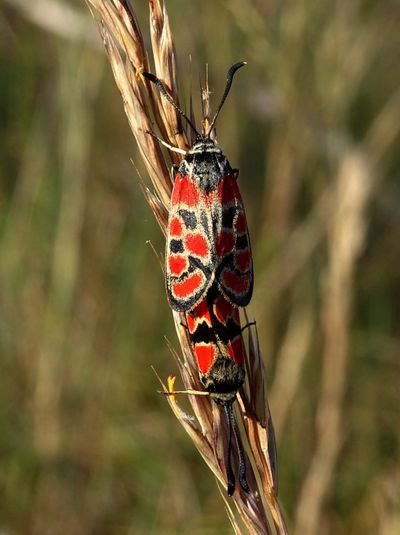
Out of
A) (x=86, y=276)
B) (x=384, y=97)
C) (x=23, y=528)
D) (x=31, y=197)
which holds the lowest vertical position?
(x=23, y=528)

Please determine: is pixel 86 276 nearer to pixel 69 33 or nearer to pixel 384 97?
pixel 69 33

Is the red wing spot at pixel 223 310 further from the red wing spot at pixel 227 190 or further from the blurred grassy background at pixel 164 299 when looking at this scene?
the blurred grassy background at pixel 164 299

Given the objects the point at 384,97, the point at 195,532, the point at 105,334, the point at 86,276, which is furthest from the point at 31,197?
the point at 384,97

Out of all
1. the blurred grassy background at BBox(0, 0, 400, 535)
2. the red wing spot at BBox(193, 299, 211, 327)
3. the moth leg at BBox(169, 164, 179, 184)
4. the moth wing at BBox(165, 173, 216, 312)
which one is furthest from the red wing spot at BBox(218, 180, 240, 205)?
the blurred grassy background at BBox(0, 0, 400, 535)

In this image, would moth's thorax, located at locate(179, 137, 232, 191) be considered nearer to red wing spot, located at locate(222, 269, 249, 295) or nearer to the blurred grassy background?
red wing spot, located at locate(222, 269, 249, 295)

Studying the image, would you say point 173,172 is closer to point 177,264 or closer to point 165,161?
point 165,161

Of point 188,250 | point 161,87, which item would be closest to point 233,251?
point 188,250
